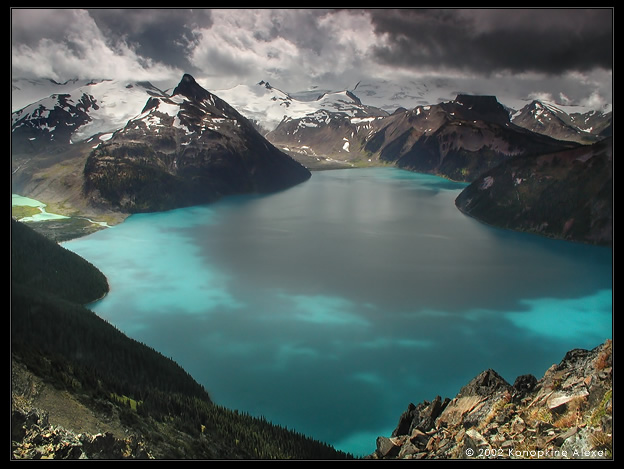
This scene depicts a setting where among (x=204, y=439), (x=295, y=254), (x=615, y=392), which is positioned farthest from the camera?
(x=295, y=254)

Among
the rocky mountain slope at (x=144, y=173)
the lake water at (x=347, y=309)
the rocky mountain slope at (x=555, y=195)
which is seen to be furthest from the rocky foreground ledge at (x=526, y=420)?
the rocky mountain slope at (x=144, y=173)

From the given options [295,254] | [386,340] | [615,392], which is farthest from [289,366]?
[295,254]

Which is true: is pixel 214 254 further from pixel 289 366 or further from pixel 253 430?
pixel 253 430

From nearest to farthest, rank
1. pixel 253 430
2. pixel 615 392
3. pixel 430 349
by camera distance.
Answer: pixel 615 392, pixel 253 430, pixel 430 349

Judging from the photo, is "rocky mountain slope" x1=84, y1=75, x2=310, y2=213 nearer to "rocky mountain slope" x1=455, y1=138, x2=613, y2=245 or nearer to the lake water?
the lake water

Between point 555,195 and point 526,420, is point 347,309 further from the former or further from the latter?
point 555,195

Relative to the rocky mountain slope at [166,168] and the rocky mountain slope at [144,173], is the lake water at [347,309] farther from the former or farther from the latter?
the rocky mountain slope at [166,168]

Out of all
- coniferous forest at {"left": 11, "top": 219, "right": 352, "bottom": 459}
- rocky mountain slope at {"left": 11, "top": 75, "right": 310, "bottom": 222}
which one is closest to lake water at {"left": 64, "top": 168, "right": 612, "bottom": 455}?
coniferous forest at {"left": 11, "top": 219, "right": 352, "bottom": 459}

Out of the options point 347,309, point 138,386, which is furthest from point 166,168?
point 138,386
